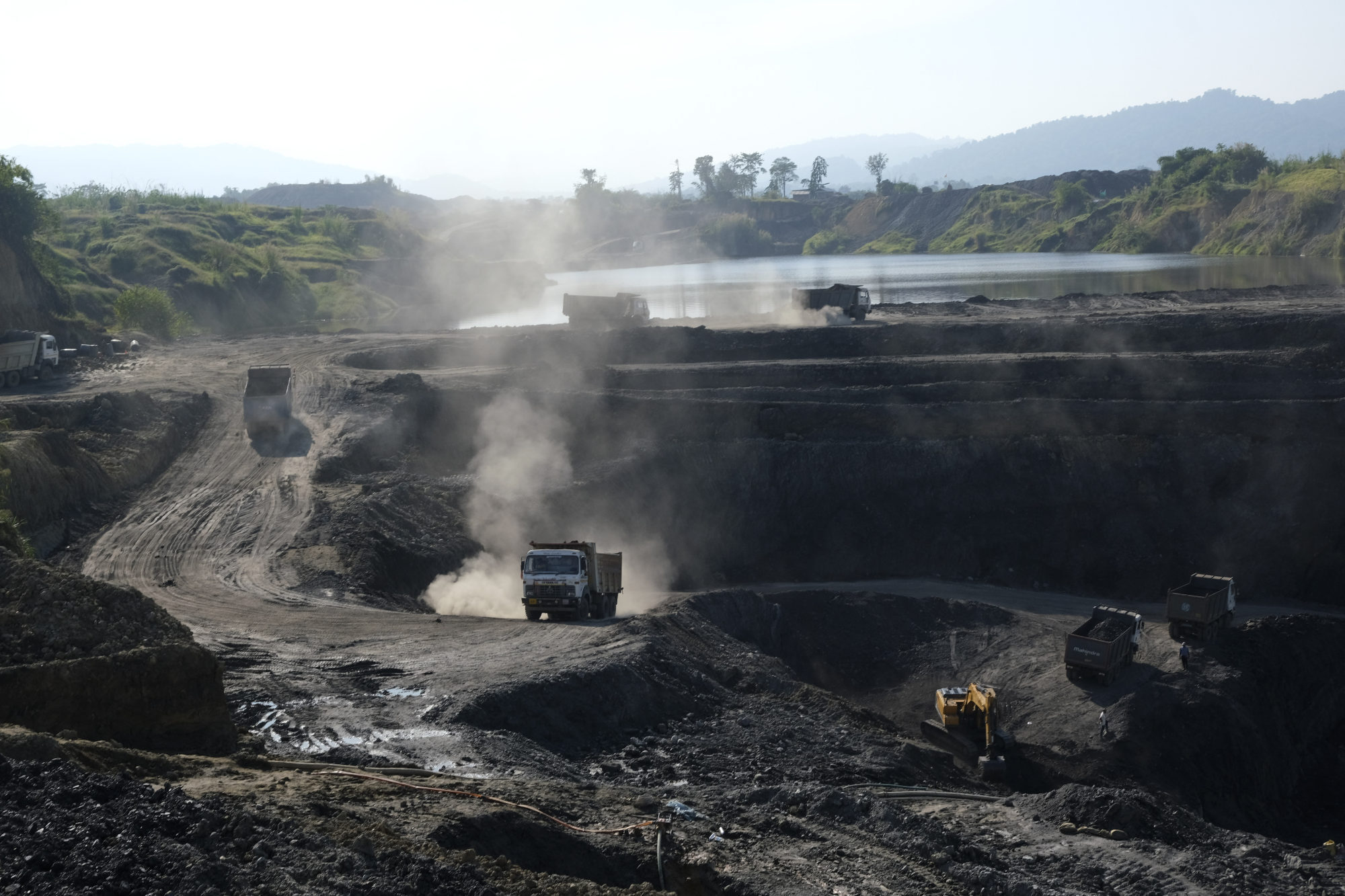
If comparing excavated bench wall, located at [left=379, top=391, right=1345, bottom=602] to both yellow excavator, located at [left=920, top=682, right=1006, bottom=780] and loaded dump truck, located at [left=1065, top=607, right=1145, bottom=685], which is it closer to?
loaded dump truck, located at [left=1065, top=607, right=1145, bottom=685]

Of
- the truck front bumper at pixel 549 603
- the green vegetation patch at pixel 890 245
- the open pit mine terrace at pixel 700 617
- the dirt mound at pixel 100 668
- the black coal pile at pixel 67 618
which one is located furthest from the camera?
the green vegetation patch at pixel 890 245

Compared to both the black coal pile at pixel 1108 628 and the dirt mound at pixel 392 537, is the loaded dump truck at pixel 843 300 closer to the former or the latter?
the dirt mound at pixel 392 537

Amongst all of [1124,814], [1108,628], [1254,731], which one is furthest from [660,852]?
[1108,628]

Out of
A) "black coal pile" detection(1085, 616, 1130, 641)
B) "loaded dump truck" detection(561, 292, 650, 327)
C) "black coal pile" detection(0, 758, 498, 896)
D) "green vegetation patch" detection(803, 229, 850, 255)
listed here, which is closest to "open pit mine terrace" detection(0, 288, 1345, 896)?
"black coal pile" detection(0, 758, 498, 896)

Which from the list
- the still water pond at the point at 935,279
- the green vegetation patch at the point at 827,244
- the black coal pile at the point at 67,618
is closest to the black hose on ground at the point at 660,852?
the black coal pile at the point at 67,618

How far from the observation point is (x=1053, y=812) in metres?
17.0

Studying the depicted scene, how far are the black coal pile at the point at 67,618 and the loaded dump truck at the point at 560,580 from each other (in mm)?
10651

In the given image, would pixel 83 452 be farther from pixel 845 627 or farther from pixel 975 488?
pixel 975 488

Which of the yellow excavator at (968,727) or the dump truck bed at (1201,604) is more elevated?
the dump truck bed at (1201,604)

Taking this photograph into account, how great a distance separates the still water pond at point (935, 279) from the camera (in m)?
82.1

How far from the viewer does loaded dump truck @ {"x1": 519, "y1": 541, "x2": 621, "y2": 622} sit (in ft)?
82.6

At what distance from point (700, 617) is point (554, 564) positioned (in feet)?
13.0

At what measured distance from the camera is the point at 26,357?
137ft

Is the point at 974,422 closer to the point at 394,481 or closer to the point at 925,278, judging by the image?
the point at 394,481
